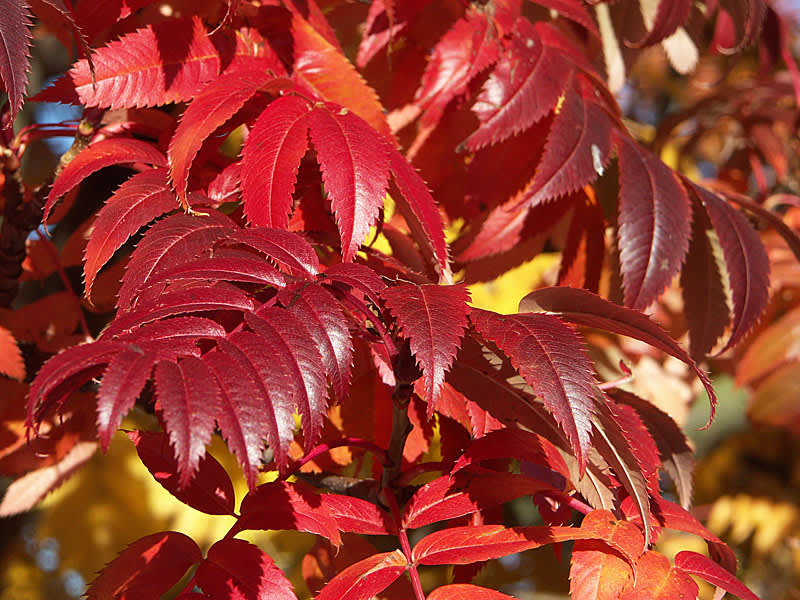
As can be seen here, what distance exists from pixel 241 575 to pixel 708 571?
0.28 meters

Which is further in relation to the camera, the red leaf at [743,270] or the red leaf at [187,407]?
the red leaf at [743,270]

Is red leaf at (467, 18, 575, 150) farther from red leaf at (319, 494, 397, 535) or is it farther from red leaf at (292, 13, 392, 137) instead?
red leaf at (319, 494, 397, 535)

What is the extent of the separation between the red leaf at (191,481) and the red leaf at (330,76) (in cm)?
30

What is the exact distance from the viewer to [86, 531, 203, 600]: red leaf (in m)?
0.47

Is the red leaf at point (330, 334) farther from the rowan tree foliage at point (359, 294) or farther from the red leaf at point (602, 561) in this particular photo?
the red leaf at point (602, 561)

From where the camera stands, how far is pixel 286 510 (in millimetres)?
473

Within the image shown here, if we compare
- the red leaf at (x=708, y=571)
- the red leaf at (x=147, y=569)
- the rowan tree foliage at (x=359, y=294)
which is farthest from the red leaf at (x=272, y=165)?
the red leaf at (x=708, y=571)

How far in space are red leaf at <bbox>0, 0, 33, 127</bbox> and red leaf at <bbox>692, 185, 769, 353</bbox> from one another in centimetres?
53

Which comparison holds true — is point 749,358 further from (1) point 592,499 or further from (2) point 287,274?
(2) point 287,274

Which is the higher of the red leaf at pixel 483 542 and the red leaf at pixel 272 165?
A: the red leaf at pixel 272 165

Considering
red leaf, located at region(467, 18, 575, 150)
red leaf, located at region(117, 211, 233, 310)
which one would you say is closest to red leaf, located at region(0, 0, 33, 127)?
red leaf, located at region(117, 211, 233, 310)

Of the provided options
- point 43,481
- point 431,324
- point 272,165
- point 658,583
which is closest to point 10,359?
point 43,481

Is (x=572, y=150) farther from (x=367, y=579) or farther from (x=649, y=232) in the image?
(x=367, y=579)

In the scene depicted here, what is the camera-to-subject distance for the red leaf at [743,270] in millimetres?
662
